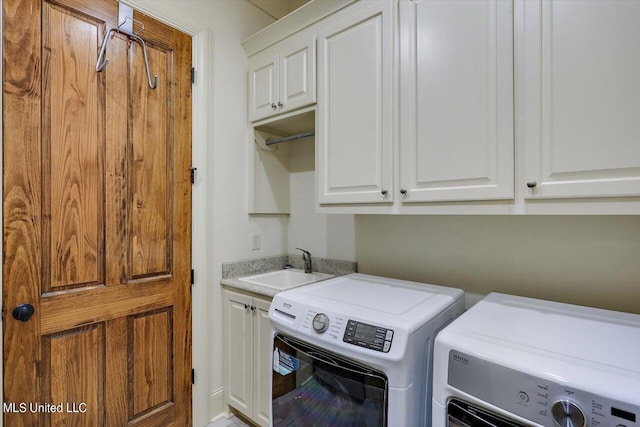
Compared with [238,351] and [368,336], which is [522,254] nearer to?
[368,336]

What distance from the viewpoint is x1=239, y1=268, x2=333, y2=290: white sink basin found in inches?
82.9

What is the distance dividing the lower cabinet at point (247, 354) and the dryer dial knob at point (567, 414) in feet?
4.07

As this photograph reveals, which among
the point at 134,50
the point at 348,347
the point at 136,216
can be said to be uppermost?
the point at 134,50

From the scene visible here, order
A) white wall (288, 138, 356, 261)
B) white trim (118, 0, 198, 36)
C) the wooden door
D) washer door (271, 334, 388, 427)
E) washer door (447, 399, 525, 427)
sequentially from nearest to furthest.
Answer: washer door (447, 399, 525, 427) < washer door (271, 334, 388, 427) < the wooden door < white trim (118, 0, 198, 36) < white wall (288, 138, 356, 261)

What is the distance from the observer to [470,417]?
0.85m

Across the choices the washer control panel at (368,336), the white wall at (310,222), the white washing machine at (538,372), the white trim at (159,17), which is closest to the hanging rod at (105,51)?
the white trim at (159,17)

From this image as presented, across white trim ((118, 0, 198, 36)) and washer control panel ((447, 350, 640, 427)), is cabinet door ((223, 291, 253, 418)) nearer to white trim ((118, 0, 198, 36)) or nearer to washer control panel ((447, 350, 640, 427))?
washer control panel ((447, 350, 640, 427))

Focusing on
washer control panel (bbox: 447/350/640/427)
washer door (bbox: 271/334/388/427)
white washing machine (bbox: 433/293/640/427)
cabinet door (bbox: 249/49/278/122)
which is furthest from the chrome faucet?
washer control panel (bbox: 447/350/640/427)

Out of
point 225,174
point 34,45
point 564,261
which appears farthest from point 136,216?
point 564,261

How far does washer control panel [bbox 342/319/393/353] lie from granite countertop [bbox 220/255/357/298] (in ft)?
2.62

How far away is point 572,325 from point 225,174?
6.12 feet

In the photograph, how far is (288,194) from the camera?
244 cm

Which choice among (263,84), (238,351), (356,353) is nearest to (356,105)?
(263,84)

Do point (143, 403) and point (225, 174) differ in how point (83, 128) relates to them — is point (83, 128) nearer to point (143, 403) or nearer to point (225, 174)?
point (225, 174)
